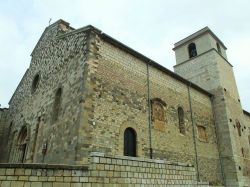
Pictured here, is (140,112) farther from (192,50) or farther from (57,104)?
(192,50)

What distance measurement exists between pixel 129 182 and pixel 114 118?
3546 mm

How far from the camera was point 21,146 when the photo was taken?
1339 centimetres

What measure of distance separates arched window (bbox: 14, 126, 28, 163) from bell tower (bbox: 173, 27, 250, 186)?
494 inches

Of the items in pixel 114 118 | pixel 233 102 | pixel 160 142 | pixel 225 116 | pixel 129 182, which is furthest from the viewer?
pixel 233 102

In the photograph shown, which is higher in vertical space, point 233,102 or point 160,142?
point 233,102

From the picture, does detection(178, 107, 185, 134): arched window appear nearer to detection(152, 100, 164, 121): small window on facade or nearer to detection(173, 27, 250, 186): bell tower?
detection(152, 100, 164, 121): small window on facade

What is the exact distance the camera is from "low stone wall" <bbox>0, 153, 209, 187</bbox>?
18.1 ft

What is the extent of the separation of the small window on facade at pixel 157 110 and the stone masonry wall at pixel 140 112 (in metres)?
0.28

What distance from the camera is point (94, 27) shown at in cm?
1085

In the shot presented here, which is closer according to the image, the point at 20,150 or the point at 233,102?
the point at 20,150

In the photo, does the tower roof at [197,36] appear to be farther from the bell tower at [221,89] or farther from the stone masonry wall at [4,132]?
the stone masonry wall at [4,132]

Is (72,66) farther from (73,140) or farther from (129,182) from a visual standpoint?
(129,182)

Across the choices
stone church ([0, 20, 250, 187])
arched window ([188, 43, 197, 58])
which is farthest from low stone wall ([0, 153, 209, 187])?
arched window ([188, 43, 197, 58])

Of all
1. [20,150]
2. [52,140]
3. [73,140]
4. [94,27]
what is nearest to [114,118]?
[73,140]
